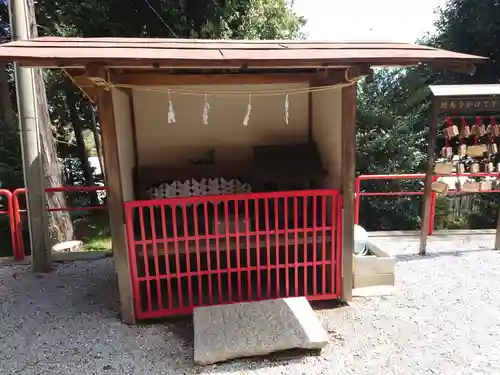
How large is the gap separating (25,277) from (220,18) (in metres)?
6.02

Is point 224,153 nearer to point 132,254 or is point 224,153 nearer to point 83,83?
point 83,83

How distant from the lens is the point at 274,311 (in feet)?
11.7

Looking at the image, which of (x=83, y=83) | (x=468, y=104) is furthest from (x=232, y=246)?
(x=468, y=104)

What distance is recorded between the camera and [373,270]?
4.28 m

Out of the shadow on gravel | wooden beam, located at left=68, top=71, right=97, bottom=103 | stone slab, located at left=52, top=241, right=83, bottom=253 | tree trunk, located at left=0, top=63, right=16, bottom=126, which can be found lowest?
stone slab, located at left=52, top=241, right=83, bottom=253

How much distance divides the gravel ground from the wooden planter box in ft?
0.70

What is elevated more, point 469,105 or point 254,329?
point 469,105

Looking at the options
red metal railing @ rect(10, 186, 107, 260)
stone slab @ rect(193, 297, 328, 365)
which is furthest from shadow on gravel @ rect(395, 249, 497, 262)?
red metal railing @ rect(10, 186, 107, 260)

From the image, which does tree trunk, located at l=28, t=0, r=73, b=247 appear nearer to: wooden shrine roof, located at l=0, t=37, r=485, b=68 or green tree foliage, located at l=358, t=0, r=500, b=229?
wooden shrine roof, located at l=0, t=37, r=485, b=68

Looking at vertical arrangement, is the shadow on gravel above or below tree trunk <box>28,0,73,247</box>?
below

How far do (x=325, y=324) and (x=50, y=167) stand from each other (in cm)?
564

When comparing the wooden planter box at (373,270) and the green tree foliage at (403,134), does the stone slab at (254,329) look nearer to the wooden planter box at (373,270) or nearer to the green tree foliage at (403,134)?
the wooden planter box at (373,270)

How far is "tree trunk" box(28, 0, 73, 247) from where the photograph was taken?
6333mm

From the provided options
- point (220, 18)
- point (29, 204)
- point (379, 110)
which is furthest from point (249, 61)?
point (379, 110)
